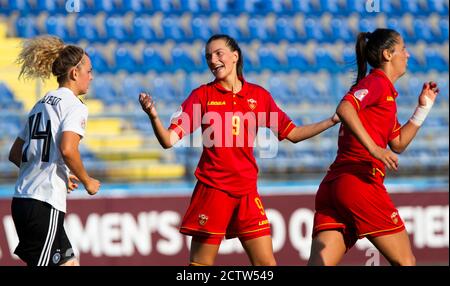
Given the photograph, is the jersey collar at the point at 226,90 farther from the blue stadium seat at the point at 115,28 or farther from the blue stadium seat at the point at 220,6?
the blue stadium seat at the point at 220,6

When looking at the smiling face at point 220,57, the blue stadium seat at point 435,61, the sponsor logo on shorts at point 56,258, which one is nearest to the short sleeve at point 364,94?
the smiling face at point 220,57

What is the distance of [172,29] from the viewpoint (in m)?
13.2

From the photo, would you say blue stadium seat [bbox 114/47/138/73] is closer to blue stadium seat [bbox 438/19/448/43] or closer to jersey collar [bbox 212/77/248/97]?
blue stadium seat [bbox 438/19/448/43]

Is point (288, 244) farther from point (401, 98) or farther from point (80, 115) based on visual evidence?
point (80, 115)

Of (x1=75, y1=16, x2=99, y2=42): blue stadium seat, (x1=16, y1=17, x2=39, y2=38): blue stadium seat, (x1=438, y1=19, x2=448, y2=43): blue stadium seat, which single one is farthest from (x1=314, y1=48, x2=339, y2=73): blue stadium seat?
(x1=16, y1=17, x2=39, y2=38): blue stadium seat

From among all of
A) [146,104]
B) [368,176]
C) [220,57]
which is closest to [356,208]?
[368,176]

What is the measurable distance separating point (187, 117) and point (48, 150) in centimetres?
96

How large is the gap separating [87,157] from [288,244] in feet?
7.45

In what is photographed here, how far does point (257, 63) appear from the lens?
1295 centimetres

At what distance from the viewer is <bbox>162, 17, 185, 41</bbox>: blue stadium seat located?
43.2ft

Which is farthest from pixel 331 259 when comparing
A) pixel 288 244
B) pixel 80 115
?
pixel 288 244

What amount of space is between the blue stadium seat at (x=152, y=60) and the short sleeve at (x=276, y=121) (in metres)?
6.01

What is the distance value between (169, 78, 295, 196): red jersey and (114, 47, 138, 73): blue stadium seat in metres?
6.14
